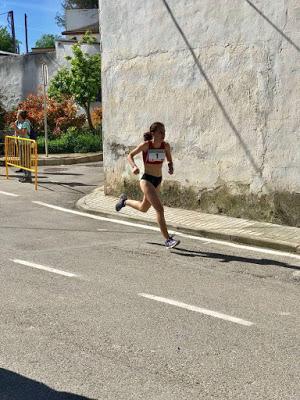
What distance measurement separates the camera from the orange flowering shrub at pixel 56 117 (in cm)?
2331

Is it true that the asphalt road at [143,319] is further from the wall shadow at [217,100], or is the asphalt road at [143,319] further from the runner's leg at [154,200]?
the wall shadow at [217,100]

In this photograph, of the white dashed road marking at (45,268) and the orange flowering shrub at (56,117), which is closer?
the white dashed road marking at (45,268)

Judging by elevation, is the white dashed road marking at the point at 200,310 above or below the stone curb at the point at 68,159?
below

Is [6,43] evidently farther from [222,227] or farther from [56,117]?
[222,227]

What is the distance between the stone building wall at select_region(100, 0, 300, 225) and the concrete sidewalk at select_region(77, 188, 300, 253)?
286 millimetres

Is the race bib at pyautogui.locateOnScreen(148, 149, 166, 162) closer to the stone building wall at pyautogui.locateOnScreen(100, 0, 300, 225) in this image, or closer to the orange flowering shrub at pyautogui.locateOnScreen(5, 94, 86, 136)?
the stone building wall at pyautogui.locateOnScreen(100, 0, 300, 225)

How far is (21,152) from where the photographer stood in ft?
48.3

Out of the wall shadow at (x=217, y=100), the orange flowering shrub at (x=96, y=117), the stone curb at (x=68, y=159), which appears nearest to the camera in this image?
the wall shadow at (x=217, y=100)

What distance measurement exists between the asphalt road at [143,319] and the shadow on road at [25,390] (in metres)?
0.01

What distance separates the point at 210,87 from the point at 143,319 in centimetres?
577

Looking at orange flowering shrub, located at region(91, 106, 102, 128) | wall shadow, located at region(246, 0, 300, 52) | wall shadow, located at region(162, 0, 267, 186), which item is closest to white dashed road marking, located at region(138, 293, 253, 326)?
wall shadow, located at region(162, 0, 267, 186)

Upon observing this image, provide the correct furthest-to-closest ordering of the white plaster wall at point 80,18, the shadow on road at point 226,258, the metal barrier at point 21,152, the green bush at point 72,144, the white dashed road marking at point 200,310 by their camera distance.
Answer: the white plaster wall at point 80,18 < the green bush at point 72,144 < the metal barrier at point 21,152 < the shadow on road at point 226,258 < the white dashed road marking at point 200,310

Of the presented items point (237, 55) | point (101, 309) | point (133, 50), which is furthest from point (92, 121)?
point (101, 309)

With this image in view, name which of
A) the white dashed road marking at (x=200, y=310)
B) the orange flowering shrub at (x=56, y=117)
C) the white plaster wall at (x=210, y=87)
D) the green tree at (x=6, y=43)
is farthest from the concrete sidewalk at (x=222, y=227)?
the green tree at (x=6, y=43)
